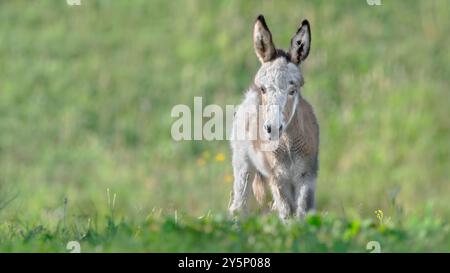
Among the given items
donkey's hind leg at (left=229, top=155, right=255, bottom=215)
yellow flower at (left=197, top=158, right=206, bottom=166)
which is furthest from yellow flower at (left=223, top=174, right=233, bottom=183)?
donkey's hind leg at (left=229, top=155, right=255, bottom=215)

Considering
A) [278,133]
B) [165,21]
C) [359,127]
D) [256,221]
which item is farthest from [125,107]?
[256,221]

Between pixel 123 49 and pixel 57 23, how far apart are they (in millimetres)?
1704

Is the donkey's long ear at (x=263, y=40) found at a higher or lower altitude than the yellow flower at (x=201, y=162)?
higher

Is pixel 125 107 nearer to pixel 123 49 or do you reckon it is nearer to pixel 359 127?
pixel 123 49

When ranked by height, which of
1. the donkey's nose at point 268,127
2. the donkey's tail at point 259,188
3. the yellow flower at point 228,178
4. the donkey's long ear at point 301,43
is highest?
the donkey's long ear at point 301,43

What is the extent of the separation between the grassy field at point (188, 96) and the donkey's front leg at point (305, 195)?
460cm

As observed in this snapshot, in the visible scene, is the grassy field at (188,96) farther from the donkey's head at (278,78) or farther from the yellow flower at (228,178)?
the donkey's head at (278,78)

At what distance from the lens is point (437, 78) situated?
20344 mm

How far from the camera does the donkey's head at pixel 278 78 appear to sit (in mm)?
10234

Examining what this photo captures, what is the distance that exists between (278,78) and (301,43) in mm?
430

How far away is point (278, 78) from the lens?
10328 mm

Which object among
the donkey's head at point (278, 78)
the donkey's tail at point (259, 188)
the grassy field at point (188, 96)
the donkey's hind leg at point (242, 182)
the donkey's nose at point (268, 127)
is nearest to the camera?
the donkey's nose at point (268, 127)

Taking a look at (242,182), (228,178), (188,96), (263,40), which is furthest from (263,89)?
(188,96)

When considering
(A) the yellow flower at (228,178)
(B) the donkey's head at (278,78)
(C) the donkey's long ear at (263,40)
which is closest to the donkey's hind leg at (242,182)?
(B) the donkey's head at (278,78)
